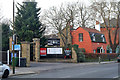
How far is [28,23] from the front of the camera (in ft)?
129

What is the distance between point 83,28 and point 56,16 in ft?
31.1

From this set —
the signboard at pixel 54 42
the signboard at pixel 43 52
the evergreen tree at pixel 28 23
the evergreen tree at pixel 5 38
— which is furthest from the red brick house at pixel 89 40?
the signboard at pixel 43 52

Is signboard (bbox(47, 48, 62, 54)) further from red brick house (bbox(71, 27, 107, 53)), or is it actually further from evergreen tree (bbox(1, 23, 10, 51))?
red brick house (bbox(71, 27, 107, 53))

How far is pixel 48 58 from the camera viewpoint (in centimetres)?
3459

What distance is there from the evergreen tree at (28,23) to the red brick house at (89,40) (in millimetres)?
14974

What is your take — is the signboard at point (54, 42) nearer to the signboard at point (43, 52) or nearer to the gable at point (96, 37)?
the gable at point (96, 37)

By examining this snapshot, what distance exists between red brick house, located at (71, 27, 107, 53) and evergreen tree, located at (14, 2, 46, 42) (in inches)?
590

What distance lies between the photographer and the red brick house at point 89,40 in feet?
170

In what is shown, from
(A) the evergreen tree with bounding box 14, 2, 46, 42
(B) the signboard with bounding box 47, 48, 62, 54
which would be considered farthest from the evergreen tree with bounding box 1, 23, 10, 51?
(B) the signboard with bounding box 47, 48, 62, 54

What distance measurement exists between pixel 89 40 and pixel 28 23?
60.6 ft

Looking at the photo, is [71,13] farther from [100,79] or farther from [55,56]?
[100,79]

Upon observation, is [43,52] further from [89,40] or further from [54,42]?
[54,42]

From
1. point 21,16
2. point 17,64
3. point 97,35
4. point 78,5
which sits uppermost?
point 78,5

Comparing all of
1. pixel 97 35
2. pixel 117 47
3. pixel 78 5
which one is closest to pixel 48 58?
pixel 78 5
